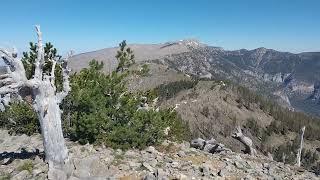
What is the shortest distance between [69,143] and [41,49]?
7935 millimetres

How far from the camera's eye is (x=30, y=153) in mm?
24594

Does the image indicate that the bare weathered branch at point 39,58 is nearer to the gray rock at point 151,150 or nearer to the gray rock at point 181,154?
the gray rock at point 151,150

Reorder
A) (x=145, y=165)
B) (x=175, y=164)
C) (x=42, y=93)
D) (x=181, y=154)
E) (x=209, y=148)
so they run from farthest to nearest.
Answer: (x=209, y=148) → (x=181, y=154) → (x=175, y=164) → (x=145, y=165) → (x=42, y=93)

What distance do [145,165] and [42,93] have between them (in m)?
6.31

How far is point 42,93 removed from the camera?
20.7 m

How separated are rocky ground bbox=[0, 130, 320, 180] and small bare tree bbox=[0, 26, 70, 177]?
2.85 feet

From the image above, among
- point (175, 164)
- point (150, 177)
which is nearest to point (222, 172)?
point (175, 164)

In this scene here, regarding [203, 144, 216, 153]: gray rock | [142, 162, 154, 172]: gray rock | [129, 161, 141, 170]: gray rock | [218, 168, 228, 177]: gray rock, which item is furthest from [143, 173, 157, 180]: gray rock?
[203, 144, 216, 153]: gray rock

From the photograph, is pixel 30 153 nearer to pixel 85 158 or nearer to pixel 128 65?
pixel 85 158

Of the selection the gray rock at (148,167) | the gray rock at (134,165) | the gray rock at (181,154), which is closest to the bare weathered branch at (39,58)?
the gray rock at (134,165)

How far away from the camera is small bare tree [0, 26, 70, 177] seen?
20.2 metres

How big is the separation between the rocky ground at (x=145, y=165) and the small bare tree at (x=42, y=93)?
0.87 meters

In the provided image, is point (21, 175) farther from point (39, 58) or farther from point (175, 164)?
point (175, 164)

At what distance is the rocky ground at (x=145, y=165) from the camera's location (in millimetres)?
21003
